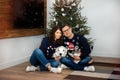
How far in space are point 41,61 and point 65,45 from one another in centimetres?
60

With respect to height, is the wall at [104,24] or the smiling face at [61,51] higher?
the wall at [104,24]

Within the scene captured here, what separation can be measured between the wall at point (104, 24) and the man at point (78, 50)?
1623mm

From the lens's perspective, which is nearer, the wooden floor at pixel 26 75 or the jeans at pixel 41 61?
the wooden floor at pixel 26 75

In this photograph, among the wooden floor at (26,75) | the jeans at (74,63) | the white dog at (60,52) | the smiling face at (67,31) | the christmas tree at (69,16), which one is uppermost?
the christmas tree at (69,16)

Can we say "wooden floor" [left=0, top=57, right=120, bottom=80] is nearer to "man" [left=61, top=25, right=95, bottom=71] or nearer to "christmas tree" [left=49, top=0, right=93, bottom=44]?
"man" [left=61, top=25, right=95, bottom=71]

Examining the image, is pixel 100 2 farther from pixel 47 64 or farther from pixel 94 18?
pixel 47 64

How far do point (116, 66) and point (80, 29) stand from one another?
114 cm

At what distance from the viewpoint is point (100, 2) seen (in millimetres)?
5691

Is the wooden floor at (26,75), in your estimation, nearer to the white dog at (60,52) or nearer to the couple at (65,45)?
the couple at (65,45)

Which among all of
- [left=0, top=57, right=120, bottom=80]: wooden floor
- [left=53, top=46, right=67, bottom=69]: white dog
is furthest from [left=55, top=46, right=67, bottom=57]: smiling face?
[left=0, top=57, right=120, bottom=80]: wooden floor

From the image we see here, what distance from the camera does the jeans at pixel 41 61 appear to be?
12.8 ft

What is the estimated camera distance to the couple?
407 centimetres

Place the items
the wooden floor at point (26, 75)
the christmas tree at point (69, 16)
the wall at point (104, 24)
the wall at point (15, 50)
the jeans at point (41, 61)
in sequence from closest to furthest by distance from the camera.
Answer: the wooden floor at point (26, 75)
the jeans at point (41, 61)
the wall at point (15, 50)
the christmas tree at point (69, 16)
the wall at point (104, 24)

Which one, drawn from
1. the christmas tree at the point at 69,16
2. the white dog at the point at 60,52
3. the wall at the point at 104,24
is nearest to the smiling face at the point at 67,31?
the white dog at the point at 60,52
